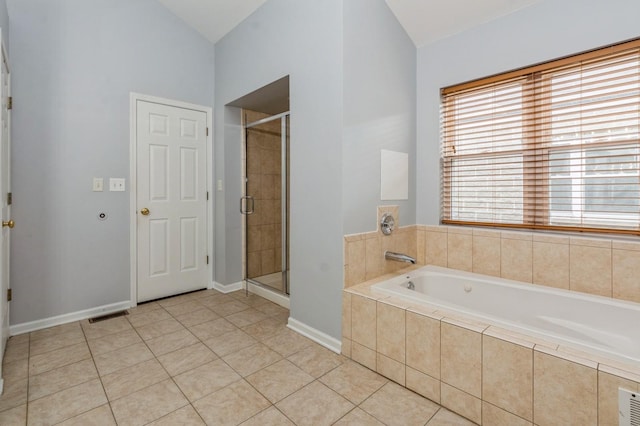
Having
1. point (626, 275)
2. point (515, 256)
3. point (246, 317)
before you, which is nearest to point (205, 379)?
point (246, 317)

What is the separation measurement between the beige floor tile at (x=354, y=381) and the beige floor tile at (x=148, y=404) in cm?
79

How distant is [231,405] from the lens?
1594 millimetres

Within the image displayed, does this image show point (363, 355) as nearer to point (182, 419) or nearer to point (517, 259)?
point (182, 419)

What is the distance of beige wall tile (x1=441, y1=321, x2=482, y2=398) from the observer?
1.48 m

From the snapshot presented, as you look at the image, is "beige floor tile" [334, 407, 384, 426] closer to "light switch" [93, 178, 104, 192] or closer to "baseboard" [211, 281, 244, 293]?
"baseboard" [211, 281, 244, 293]

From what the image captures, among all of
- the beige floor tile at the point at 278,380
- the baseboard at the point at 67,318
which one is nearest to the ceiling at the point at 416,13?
the beige floor tile at the point at 278,380

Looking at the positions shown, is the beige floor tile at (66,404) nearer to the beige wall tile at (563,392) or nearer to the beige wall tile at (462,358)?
the beige wall tile at (462,358)

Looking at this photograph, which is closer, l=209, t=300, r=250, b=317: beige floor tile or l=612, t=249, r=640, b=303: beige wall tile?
l=612, t=249, r=640, b=303: beige wall tile

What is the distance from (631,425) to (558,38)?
85.9 inches

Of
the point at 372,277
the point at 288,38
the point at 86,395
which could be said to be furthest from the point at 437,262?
the point at 86,395

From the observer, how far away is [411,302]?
6.04 ft

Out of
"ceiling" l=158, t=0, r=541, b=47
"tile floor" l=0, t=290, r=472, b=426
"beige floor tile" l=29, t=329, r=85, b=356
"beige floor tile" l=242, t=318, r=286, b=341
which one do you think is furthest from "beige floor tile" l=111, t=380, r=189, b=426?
"ceiling" l=158, t=0, r=541, b=47

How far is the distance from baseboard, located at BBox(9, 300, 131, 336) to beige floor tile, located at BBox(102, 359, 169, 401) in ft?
3.67

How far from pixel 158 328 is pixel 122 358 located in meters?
0.46
